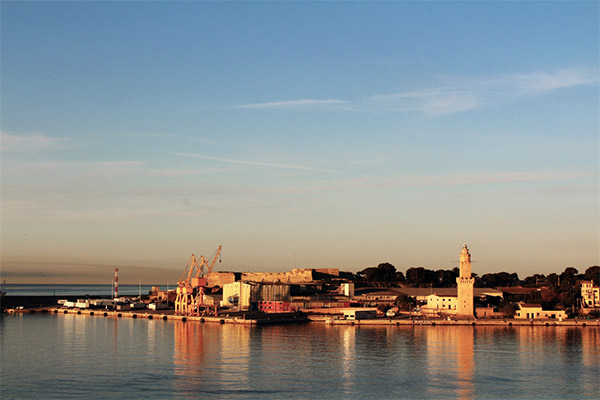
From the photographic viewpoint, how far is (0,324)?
93250 mm

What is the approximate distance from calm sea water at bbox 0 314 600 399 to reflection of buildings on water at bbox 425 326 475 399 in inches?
3.5

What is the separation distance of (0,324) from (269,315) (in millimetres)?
32007

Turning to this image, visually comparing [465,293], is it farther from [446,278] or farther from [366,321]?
[446,278]

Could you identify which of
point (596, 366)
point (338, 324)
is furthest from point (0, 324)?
point (596, 366)

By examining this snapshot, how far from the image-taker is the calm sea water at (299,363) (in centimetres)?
4400

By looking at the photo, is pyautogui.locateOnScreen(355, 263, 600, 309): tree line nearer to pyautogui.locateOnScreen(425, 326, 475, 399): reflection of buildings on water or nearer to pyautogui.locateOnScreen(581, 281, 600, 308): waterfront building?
pyautogui.locateOnScreen(581, 281, 600, 308): waterfront building

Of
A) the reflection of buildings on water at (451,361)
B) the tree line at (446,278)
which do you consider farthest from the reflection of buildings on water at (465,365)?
the tree line at (446,278)

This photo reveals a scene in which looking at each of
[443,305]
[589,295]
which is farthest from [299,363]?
[589,295]

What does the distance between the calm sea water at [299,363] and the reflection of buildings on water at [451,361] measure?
0.09 metres

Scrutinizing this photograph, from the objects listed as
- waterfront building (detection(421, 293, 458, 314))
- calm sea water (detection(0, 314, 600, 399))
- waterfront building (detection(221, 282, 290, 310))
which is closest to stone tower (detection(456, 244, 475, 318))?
waterfront building (detection(421, 293, 458, 314))

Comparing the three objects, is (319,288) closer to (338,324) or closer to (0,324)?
(338,324)

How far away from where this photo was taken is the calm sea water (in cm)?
4400

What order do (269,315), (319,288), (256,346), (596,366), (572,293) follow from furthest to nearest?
(319,288) < (572,293) < (269,315) < (256,346) < (596,366)

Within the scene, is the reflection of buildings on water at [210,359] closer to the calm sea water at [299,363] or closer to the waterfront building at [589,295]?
the calm sea water at [299,363]
